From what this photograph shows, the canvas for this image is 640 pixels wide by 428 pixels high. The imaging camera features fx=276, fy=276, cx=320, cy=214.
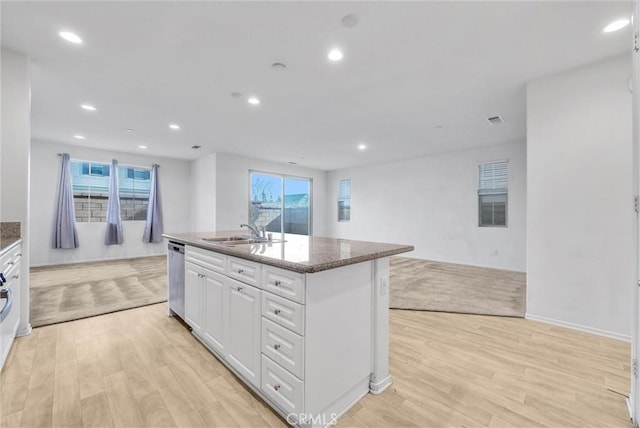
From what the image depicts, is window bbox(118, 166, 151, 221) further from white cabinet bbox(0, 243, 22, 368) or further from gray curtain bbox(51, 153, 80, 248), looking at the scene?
white cabinet bbox(0, 243, 22, 368)

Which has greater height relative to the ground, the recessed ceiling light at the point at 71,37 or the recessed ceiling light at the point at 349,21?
the recessed ceiling light at the point at 71,37

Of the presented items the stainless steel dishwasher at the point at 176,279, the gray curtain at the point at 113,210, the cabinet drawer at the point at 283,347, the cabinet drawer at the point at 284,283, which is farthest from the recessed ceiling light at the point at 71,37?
the gray curtain at the point at 113,210

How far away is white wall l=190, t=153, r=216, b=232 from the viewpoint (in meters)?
6.56

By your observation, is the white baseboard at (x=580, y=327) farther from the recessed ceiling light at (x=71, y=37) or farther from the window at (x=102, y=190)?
the window at (x=102, y=190)

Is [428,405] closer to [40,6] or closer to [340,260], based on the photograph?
[340,260]

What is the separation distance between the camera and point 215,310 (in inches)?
84.4

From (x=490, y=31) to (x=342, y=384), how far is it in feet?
9.05

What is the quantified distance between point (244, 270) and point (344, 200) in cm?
723

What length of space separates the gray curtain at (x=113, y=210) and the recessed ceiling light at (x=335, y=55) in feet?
20.1

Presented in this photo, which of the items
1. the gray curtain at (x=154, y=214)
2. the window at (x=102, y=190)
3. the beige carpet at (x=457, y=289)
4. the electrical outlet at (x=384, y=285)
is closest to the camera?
the electrical outlet at (x=384, y=285)

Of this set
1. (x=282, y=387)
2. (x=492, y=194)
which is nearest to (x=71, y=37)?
(x=282, y=387)

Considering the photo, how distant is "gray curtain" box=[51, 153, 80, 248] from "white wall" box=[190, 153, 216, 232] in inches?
96.6

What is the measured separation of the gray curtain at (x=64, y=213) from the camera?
18.7 ft

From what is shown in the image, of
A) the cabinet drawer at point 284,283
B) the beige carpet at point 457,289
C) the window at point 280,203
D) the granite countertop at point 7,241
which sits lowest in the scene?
the beige carpet at point 457,289
